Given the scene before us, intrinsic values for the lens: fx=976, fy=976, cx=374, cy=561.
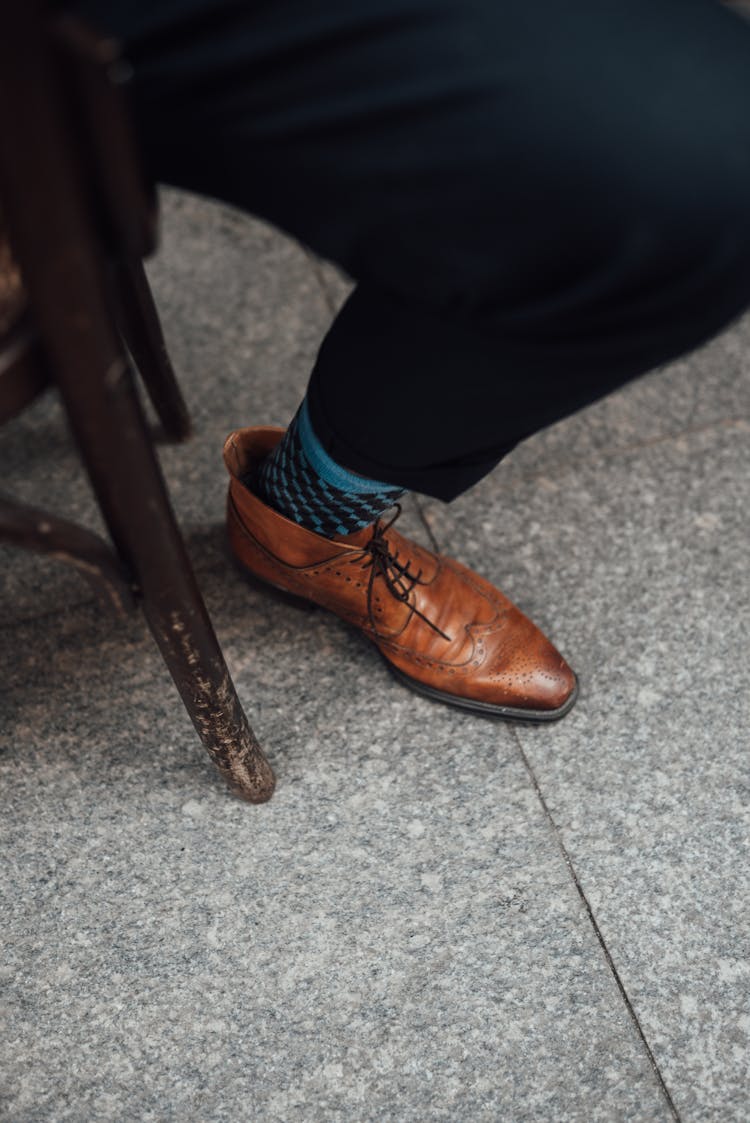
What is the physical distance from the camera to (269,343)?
1449 mm

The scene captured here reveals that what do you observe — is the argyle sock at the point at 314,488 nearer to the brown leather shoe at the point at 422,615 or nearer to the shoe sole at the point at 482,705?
the brown leather shoe at the point at 422,615

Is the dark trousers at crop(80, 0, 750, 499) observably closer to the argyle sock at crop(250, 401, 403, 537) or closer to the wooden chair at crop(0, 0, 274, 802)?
the wooden chair at crop(0, 0, 274, 802)

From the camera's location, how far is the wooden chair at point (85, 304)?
47cm

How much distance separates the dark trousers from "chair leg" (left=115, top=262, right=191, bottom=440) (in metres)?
0.39

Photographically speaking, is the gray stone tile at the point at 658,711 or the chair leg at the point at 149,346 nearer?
the gray stone tile at the point at 658,711

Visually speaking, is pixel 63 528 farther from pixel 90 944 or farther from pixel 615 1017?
pixel 615 1017

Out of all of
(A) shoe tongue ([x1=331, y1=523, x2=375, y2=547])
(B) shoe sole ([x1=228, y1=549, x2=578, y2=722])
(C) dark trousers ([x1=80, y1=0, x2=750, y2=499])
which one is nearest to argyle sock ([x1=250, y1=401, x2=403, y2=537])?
(A) shoe tongue ([x1=331, y1=523, x2=375, y2=547])

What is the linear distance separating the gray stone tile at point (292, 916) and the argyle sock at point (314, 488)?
202mm

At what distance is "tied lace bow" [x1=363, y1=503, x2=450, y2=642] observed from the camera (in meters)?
1.04

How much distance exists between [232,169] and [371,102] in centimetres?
11

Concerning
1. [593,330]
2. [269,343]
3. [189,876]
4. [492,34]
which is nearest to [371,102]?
[492,34]

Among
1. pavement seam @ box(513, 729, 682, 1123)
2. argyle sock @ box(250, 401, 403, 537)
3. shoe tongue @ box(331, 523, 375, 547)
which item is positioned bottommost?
pavement seam @ box(513, 729, 682, 1123)

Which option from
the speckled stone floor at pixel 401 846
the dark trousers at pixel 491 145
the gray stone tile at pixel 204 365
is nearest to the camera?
the dark trousers at pixel 491 145

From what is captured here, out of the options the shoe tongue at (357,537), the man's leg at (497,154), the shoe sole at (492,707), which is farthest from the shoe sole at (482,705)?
the man's leg at (497,154)
